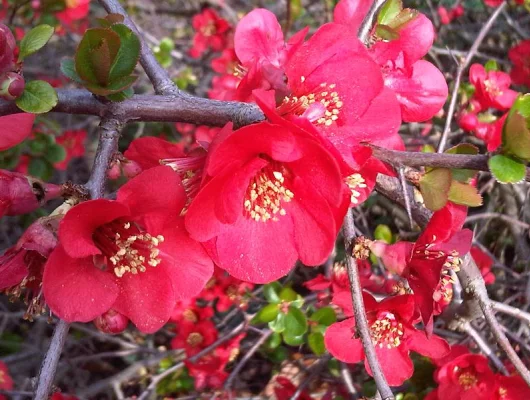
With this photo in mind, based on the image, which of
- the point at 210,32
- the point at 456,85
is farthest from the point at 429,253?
the point at 210,32

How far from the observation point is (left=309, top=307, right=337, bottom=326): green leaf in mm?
1487

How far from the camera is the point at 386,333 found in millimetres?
1073

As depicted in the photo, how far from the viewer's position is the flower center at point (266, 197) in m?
0.77

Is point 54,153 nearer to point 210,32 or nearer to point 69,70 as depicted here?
point 210,32

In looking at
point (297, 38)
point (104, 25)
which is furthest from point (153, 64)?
point (297, 38)

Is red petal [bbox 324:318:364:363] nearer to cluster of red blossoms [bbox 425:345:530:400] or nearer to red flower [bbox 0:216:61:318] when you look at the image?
cluster of red blossoms [bbox 425:345:530:400]

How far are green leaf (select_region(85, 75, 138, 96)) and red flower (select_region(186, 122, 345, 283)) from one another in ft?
0.58

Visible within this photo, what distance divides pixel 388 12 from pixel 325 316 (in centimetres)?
85

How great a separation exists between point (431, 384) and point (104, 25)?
1.30 metres

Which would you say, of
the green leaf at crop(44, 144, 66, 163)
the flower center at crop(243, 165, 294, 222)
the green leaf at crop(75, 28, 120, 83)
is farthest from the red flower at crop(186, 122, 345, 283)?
the green leaf at crop(44, 144, 66, 163)

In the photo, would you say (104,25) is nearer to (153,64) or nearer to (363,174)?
(153,64)

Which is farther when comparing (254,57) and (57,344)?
(254,57)

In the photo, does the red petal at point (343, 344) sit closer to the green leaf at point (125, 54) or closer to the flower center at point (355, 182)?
the flower center at point (355, 182)

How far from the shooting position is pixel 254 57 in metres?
0.94
